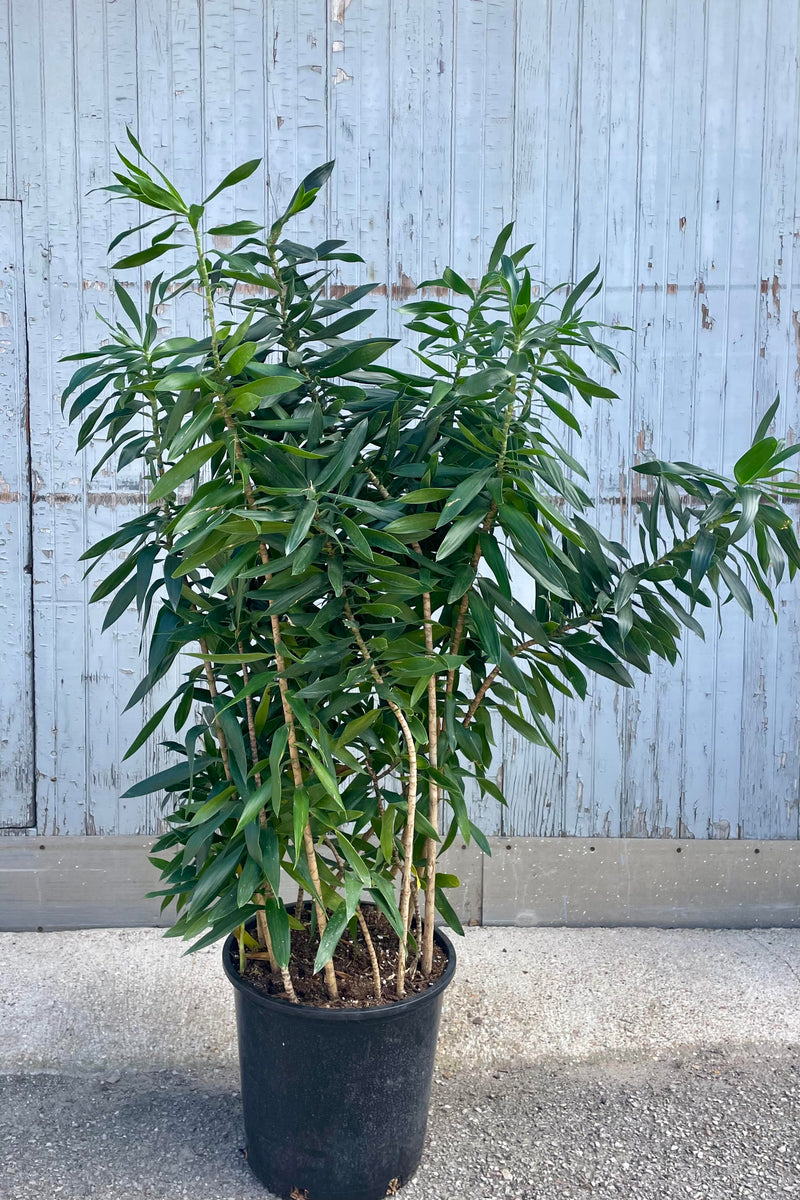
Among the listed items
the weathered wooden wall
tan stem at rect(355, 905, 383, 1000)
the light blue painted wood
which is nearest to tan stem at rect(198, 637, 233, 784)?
tan stem at rect(355, 905, 383, 1000)

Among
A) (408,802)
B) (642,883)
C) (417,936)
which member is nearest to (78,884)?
(417,936)

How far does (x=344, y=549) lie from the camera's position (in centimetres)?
150

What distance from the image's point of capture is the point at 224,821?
168 centimetres

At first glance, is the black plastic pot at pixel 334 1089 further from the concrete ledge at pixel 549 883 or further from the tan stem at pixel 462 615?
the concrete ledge at pixel 549 883

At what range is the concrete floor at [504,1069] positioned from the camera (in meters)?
1.83

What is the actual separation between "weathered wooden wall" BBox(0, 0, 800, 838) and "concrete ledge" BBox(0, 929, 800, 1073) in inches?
12.6

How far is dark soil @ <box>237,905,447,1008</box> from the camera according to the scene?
1742mm

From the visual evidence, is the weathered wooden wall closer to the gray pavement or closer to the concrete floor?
the concrete floor

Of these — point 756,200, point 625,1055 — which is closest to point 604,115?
point 756,200

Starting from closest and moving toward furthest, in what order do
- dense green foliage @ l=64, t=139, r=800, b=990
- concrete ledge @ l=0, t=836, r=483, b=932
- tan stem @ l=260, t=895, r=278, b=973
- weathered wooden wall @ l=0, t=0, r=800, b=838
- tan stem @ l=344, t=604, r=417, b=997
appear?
1. dense green foliage @ l=64, t=139, r=800, b=990
2. tan stem @ l=344, t=604, r=417, b=997
3. tan stem @ l=260, t=895, r=278, b=973
4. weathered wooden wall @ l=0, t=0, r=800, b=838
5. concrete ledge @ l=0, t=836, r=483, b=932

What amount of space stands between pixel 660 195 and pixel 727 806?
1.71m

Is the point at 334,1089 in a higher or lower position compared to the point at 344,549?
lower

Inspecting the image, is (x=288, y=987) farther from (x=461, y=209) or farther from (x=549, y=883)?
(x=461, y=209)

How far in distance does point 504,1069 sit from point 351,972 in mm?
564
